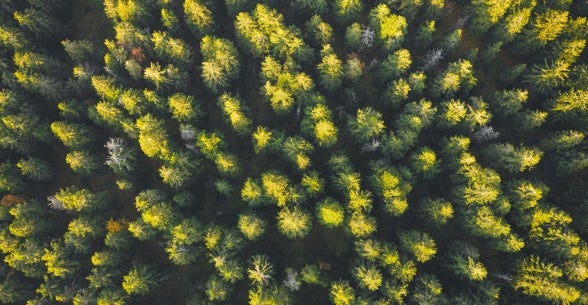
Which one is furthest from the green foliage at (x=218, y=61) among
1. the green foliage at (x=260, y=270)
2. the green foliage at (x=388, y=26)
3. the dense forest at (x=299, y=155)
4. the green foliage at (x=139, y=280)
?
the green foliage at (x=139, y=280)

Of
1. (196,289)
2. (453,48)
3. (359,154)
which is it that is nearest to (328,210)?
(359,154)

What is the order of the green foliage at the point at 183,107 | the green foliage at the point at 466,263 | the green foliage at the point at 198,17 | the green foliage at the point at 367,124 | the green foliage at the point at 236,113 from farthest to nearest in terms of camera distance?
the green foliage at the point at 198,17
the green foliage at the point at 183,107
the green foliage at the point at 236,113
the green foliage at the point at 367,124
the green foliage at the point at 466,263

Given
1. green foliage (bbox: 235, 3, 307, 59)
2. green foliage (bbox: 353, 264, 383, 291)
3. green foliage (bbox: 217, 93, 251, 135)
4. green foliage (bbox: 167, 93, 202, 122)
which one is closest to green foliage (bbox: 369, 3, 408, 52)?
green foliage (bbox: 235, 3, 307, 59)

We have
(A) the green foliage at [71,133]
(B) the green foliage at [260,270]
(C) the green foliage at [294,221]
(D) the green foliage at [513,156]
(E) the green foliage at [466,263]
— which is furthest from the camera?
(A) the green foliage at [71,133]

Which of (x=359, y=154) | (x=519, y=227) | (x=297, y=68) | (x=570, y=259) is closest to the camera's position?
(x=570, y=259)

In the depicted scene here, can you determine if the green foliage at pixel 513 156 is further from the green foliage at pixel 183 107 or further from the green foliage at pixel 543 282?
the green foliage at pixel 183 107

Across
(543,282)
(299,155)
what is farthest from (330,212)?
(543,282)

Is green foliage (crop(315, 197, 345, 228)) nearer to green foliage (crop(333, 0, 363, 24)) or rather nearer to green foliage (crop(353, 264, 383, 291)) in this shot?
green foliage (crop(353, 264, 383, 291))

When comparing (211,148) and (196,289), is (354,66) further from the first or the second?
(196,289)

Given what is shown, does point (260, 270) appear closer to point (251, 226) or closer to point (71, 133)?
point (251, 226)
